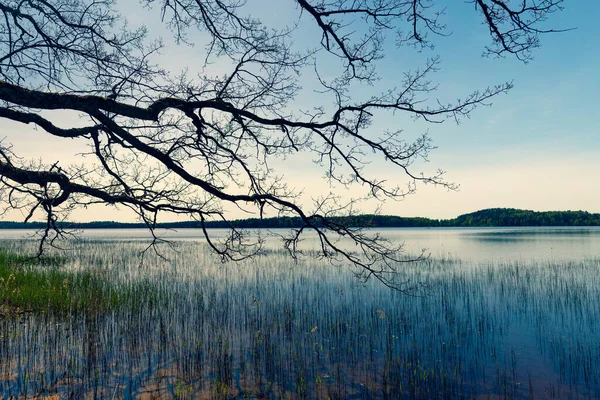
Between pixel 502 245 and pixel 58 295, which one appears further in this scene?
pixel 502 245

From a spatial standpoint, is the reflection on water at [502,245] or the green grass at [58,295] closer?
the green grass at [58,295]

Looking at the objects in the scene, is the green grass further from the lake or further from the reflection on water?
the reflection on water

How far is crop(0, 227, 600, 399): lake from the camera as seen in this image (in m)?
5.85

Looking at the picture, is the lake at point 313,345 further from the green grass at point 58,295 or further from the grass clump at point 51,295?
the grass clump at point 51,295

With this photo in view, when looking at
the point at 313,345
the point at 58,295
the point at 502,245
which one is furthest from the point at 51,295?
the point at 502,245

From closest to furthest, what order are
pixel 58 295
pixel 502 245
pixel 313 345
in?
pixel 313 345
pixel 58 295
pixel 502 245

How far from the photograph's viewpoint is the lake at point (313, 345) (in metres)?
5.85

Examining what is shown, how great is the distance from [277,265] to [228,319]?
31.6 feet

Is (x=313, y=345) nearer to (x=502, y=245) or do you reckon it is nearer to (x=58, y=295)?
(x=58, y=295)

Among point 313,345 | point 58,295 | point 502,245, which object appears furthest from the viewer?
point 502,245

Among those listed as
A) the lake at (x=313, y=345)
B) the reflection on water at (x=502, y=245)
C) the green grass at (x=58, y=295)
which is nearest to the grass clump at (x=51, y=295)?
the green grass at (x=58, y=295)

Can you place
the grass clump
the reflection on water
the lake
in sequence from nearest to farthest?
1. the lake
2. the grass clump
3. the reflection on water

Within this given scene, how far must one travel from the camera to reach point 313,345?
7.66 meters

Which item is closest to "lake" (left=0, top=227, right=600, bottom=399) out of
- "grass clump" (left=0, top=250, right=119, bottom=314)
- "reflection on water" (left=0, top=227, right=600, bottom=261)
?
"grass clump" (left=0, top=250, right=119, bottom=314)
